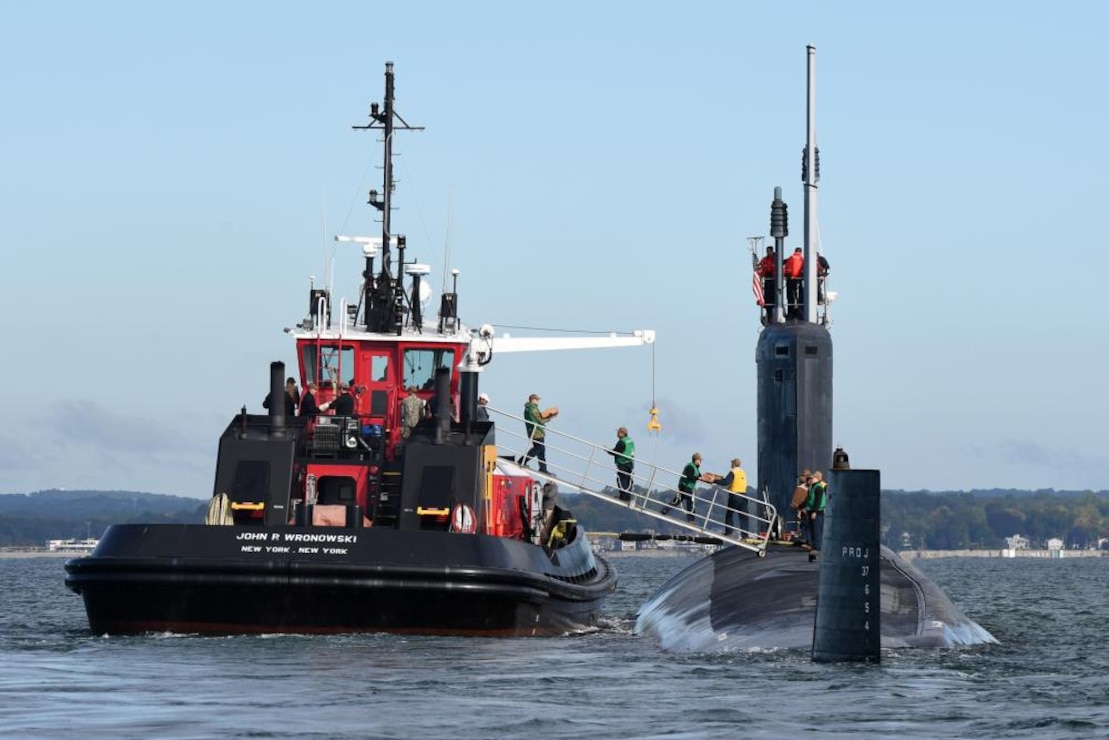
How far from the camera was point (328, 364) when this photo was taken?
32.3 metres

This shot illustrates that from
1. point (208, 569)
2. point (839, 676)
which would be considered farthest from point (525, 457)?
point (839, 676)

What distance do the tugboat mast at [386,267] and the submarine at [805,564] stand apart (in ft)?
20.8

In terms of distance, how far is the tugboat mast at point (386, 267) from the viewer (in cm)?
3266

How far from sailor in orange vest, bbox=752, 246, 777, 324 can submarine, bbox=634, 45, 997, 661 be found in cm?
2

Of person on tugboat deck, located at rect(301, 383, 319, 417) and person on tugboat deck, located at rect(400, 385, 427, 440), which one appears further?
person on tugboat deck, located at rect(301, 383, 319, 417)

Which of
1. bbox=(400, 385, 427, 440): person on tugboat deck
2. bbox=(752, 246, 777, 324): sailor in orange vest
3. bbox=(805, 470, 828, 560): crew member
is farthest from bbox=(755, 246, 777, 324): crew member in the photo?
bbox=(400, 385, 427, 440): person on tugboat deck

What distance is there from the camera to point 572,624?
3136cm

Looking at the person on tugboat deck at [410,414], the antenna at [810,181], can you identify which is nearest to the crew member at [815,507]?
the antenna at [810,181]

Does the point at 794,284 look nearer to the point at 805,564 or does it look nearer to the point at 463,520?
the point at 805,564

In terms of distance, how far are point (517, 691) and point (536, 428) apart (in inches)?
564

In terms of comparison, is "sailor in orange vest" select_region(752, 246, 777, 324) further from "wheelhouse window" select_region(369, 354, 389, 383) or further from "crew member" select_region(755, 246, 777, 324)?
"wheelhouse window" select_region(369, 354, 389, 383)

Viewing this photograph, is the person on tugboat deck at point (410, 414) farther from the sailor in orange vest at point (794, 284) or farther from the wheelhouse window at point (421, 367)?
the sailor in orange vest at point (794, 284)

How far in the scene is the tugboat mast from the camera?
32656 mm

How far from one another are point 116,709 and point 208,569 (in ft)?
26.0
